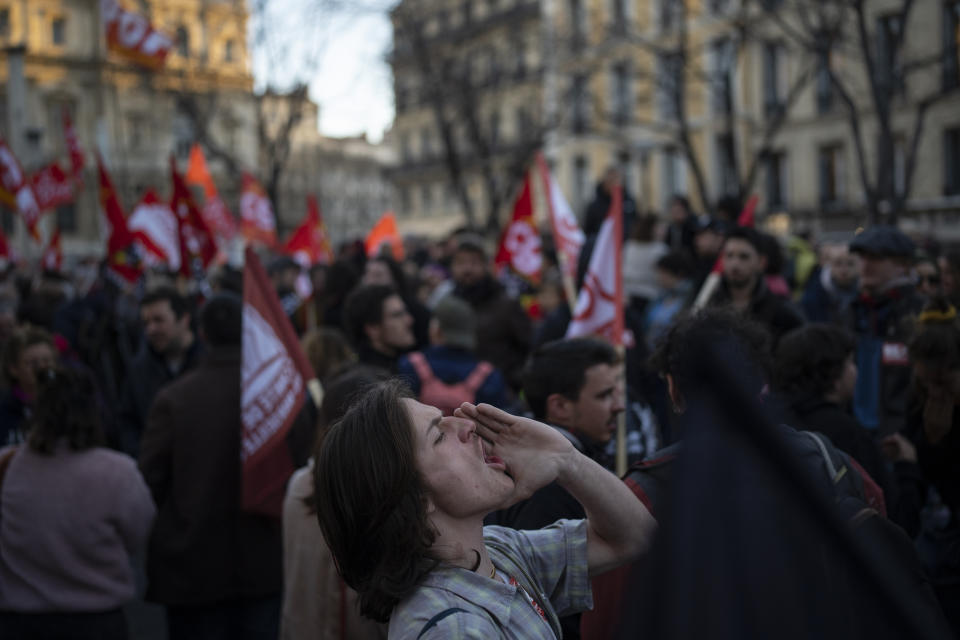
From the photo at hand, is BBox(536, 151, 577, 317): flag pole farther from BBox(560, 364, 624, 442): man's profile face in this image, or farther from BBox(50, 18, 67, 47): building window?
BBox(50, 18, 67, 47): building window

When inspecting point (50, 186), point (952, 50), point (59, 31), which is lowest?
point (50, 186)

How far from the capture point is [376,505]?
6.25ft

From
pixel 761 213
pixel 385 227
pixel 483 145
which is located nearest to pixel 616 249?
pixel 385 227

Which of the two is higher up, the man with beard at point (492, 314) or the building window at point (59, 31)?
the building window at point (59, 31)

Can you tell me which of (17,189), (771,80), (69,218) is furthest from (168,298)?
(69,218)

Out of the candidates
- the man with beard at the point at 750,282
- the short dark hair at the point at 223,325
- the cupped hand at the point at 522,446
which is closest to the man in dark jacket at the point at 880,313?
the man with beard at the point at 750,282

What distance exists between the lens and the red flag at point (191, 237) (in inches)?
368

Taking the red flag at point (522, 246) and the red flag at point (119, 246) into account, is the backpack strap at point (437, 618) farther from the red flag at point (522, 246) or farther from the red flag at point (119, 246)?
the red flag at point (119, 246)

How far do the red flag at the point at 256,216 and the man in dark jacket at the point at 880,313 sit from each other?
34.6ft

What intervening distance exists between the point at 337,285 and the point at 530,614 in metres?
5.98

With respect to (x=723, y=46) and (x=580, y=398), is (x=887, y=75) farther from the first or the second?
(x=723, y=46)

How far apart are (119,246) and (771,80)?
27813 millimetres

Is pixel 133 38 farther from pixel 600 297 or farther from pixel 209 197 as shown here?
pixel 600 297

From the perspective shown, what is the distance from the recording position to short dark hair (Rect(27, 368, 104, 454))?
12.9 ft
